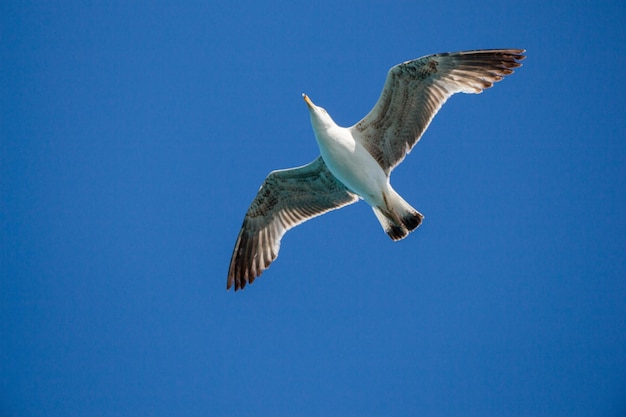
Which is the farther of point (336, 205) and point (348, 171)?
point (336, 205)

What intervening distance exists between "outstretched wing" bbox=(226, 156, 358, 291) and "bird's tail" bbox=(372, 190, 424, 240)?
91 centimetres

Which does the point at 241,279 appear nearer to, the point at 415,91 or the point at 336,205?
the point at 336,205

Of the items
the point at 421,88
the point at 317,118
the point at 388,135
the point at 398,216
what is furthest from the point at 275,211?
the point at 421,88

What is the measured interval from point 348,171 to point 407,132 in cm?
108

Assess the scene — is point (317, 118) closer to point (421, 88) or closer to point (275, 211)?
point (421, 88)

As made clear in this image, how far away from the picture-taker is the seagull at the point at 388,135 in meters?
9.04

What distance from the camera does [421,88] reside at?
360 inches

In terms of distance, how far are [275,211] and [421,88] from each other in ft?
10.4

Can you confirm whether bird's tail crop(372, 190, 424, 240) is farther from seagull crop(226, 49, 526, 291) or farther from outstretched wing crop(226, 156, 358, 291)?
outstretched wing crop(226, 156, 358, 291)

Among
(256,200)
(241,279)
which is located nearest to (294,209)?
(256,200)

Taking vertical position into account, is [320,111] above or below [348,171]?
above

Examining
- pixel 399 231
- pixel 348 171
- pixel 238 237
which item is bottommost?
pixel 399 231

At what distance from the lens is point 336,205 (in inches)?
411

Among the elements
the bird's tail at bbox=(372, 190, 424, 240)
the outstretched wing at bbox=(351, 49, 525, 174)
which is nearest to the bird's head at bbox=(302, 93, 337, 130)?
the outstretched wing at bbox=(351, 49, 525, 174)
